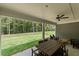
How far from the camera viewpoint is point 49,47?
287 cm

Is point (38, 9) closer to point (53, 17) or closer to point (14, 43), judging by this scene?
point (53, 17)

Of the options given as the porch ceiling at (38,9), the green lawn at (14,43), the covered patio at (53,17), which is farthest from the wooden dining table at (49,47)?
the porch ceiling at (38,9)

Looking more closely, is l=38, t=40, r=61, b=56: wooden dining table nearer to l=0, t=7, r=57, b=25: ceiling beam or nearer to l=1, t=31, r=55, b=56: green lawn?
l=1, t=31, r=55, b=56: green lawn

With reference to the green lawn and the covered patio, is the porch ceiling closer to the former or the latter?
the covered patio

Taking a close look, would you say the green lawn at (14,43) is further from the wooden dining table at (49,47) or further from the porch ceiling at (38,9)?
the porch ceiling at (38,9)

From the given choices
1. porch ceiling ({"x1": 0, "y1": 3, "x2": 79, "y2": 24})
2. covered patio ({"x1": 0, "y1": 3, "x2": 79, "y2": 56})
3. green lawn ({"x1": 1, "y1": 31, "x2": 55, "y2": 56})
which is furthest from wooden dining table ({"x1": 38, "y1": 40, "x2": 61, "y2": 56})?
porch ceiling ({"x1": 0, "y1": 3, "x2": 79, "y2": 24})

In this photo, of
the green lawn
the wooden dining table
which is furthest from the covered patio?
the green lawn

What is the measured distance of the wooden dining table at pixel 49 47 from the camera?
2.83 m

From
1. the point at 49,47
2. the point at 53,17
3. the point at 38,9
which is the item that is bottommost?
the point at 49,47

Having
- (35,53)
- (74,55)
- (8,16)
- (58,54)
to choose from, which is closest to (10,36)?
(8,16)

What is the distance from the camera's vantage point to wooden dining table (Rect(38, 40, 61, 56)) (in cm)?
283

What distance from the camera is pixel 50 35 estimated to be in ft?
9.59

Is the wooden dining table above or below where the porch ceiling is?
below

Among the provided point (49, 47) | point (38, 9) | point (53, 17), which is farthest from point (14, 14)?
point (49, 47)
